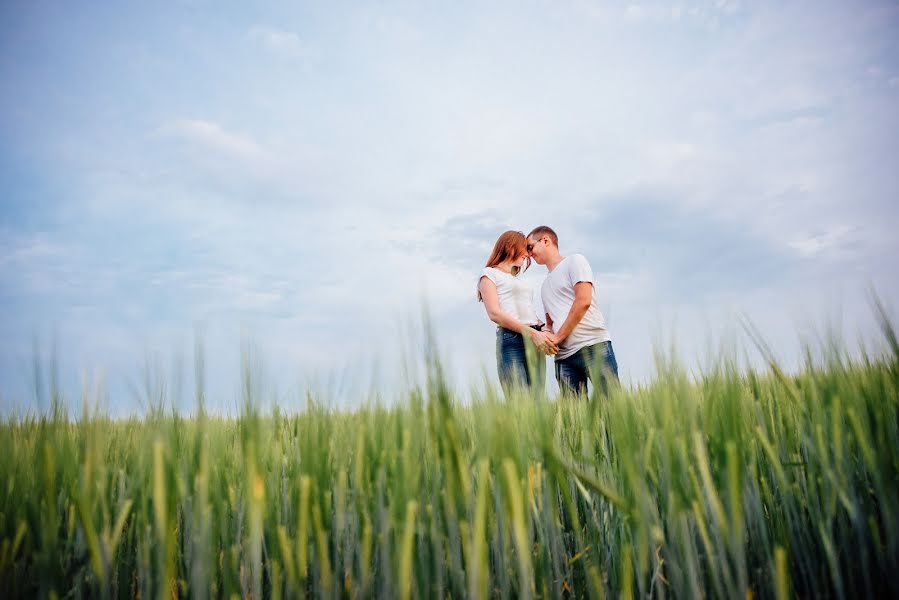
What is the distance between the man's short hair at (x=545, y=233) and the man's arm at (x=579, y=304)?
0.69m

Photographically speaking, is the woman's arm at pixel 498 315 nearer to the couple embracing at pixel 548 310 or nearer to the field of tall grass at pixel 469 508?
the couple embracing at pixel 548 310

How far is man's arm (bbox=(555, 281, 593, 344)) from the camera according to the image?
12.1 feet

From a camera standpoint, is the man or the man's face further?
the man's face

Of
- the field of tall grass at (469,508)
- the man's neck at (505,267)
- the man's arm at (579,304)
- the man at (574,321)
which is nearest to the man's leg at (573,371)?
the man at (574,321)

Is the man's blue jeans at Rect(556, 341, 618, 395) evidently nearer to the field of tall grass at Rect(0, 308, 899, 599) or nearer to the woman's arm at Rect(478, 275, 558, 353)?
the woman's arm at Rect(478, 275, 558, 353)

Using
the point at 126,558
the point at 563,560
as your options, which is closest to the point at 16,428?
the point at 126,558

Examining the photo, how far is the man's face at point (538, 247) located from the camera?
425 cm

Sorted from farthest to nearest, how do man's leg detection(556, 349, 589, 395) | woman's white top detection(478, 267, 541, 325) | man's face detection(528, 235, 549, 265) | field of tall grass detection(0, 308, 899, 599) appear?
man's face detection(528, 235, 549, 265)
woman's white top detection(478, 267, 541, 325)
man's leg detection(556, 349, 589, 395)
field of tall grass detection(0, 308, 899, 599)

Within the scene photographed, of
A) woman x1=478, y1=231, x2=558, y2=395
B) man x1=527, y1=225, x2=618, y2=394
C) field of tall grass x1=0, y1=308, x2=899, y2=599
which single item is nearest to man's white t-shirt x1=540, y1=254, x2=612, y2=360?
man x1=527, y1=225, x2=618, y2=394

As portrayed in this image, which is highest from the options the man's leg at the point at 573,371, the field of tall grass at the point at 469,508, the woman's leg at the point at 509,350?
the woman's leg at the point at 509,350

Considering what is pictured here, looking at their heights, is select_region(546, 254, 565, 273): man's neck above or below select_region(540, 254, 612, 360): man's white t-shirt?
above

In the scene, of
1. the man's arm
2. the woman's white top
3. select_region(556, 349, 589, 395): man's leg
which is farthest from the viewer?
the woman's white top

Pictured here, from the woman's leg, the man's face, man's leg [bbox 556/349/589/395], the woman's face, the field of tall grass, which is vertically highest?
the man's face

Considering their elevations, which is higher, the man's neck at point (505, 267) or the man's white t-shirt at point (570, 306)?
the man's neck at point (505, 267)
